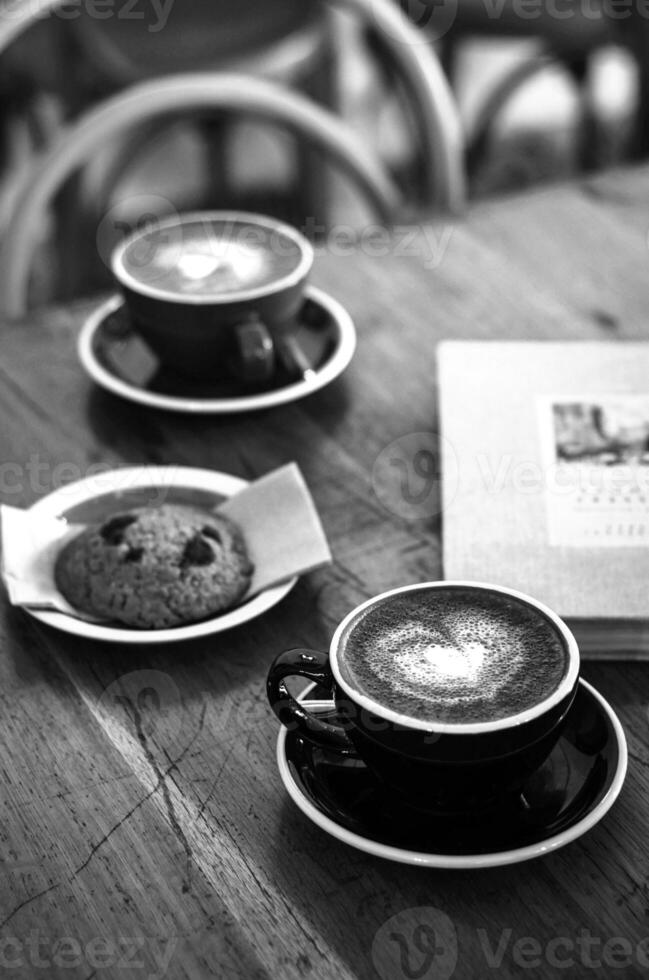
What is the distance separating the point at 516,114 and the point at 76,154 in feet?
6.96

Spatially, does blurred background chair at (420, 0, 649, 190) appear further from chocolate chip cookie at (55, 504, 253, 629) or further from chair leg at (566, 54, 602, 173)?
chocolate chip cookie at (55, 504, 253, 629)

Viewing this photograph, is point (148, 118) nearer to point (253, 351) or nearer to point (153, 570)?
point (253, 351)

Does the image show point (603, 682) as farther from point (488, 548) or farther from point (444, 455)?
point (444, 455)

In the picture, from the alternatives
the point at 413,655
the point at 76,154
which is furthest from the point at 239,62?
the point at 413,655

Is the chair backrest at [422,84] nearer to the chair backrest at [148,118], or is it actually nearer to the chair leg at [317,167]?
the chair backrest at [148,118]

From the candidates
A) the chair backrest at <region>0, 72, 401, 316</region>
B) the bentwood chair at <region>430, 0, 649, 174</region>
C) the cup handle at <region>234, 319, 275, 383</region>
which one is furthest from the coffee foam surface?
the bentwood chair at <region>430, 0, 649, 174</region>

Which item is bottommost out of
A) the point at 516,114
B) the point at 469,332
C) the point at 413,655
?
the point at 516,114

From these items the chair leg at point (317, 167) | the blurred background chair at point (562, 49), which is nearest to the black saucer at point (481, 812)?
the blurred background chair at point (562, 49)

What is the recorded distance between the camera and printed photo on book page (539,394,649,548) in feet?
2.29

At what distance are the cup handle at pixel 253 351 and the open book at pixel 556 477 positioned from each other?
0.13m

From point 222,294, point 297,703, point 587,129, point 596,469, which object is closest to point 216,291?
point 222,294

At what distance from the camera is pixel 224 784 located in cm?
55

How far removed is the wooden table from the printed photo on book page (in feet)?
0.28

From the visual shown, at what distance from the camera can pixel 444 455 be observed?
2.59 ft
